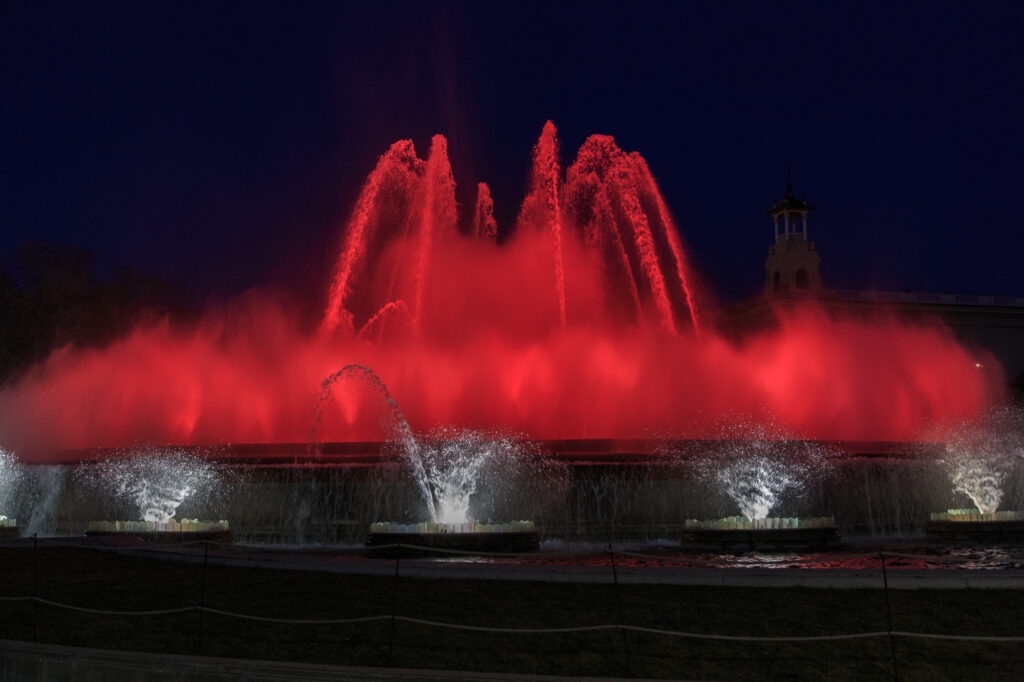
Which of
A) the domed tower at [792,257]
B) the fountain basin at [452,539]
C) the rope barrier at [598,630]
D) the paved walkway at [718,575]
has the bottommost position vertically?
the rope barrier at [598,630]

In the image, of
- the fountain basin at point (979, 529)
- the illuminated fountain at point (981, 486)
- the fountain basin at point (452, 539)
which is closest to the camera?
the fountain basin at point (452, 539)

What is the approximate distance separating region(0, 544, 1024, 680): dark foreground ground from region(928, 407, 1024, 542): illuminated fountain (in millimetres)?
8502

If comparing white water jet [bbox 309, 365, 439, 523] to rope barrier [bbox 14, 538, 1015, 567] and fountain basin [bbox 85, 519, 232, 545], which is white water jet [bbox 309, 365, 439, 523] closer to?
rope barrier [bbox 14, 538, 1015, 567]

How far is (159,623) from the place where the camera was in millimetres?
9516

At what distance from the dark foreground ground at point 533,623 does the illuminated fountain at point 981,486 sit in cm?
850

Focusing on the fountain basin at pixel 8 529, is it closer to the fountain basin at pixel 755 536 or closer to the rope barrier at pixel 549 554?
the rope barrier at pixel 549 554

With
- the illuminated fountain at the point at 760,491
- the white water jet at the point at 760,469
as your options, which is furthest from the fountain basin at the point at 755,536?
the white water jet at the point at 760,469

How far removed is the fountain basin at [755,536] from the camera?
16.2 m

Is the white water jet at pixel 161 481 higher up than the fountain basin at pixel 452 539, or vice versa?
the white water jet at pixel 161 481

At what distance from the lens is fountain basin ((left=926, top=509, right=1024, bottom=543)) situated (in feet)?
59.4

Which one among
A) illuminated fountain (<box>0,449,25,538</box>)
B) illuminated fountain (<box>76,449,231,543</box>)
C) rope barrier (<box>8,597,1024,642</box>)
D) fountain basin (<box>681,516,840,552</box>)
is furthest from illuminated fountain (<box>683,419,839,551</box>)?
illuminated fountain (<box>0,449,25,538</box>)

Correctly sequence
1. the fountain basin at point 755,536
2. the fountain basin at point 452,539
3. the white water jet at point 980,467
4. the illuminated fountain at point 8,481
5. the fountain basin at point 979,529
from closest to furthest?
1. the fountain basin at point 452,539
2. the fountain basin at point 755,536
3. the fountain basin at point 979,529
4. the illuminated fountain at point 8,481
5. the white water jet at point 980,467

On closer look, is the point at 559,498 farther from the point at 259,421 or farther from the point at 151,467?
the point at 259,421

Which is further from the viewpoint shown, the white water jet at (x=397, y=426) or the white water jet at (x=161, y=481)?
the white water jet at (x=161, y=481)
